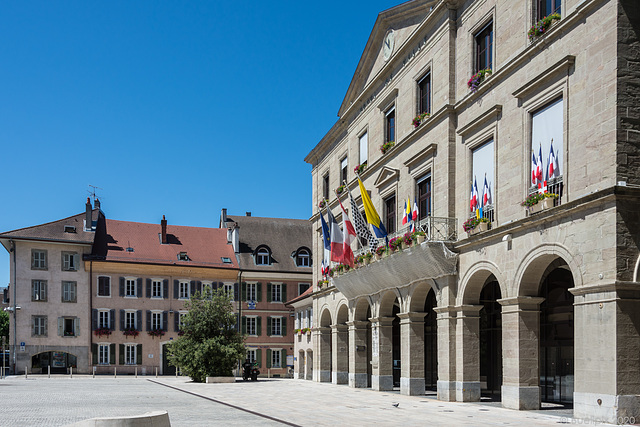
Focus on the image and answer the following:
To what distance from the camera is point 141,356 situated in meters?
57.2

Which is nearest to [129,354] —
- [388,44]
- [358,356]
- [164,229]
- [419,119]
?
[164,229]

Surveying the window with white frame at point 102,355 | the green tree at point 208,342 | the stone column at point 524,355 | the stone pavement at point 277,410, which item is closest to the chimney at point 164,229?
the window with white frame at point 102,355

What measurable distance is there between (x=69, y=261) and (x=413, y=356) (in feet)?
126

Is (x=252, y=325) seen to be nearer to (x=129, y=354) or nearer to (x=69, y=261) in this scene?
(x=129, y=354)

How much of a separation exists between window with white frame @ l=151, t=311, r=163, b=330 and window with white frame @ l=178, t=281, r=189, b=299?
2331 mm

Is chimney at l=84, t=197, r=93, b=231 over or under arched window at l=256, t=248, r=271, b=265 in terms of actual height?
over

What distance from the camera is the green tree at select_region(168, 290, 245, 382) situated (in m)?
41.3

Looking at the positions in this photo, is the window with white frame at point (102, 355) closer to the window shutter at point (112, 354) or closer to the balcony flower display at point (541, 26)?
the window shutter at point (112, 354)

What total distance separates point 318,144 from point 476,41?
19.5m

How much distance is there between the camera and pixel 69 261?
5656 cm

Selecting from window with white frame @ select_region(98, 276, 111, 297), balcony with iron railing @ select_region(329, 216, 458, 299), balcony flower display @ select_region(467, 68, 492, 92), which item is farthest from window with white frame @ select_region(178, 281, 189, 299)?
balcony flower display @ select_region(467, 68, 492, 92)

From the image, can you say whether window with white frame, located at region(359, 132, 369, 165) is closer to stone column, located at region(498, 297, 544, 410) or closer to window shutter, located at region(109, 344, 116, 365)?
stone column, located at region(498, 297, 544, 410)

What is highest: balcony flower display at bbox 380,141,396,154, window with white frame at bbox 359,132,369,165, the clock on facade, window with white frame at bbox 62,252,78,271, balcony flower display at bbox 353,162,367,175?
the clock on facade

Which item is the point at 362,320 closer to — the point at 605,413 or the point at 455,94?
the point at 455,94
